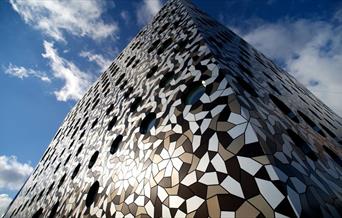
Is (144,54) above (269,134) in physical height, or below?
above

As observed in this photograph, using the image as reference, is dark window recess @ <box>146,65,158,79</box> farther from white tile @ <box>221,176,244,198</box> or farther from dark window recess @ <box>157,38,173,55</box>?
white tile @ <box>221,176,244,198</box>

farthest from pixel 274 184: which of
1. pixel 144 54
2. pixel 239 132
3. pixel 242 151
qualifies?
pixel 144 54

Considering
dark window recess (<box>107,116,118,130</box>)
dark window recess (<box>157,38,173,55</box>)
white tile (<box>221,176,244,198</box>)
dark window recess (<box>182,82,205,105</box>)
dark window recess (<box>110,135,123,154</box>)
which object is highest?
dark window recess (<box>157,38,173,55</box>)

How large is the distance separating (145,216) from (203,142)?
1.74 m

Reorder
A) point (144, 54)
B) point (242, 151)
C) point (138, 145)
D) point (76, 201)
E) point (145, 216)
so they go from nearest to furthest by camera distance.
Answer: point (242, 151)
point (145, 216)
point (138, 145)
point (76, 201)
point (144, 54)

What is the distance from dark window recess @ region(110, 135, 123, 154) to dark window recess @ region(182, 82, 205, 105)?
2640 mm

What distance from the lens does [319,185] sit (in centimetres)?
443

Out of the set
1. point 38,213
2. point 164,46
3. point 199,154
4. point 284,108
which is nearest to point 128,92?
point 164,46

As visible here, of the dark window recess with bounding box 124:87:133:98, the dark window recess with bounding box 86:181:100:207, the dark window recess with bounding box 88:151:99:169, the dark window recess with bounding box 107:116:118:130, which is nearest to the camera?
the dark window recess with bounding box 86:181:100:207

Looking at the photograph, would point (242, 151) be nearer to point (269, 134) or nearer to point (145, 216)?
point (269, 134)

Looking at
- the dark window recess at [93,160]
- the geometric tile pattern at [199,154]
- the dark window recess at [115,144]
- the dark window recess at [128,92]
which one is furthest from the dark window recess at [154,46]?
the dark window recess at [93,160]

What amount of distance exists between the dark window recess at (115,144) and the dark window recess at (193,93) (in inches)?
104

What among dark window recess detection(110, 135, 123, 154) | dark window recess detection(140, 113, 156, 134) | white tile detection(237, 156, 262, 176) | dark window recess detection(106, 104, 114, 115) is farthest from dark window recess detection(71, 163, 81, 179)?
white tile detection(237, 156, 262, 176)

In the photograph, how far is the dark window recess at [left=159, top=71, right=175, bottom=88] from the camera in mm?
7172
